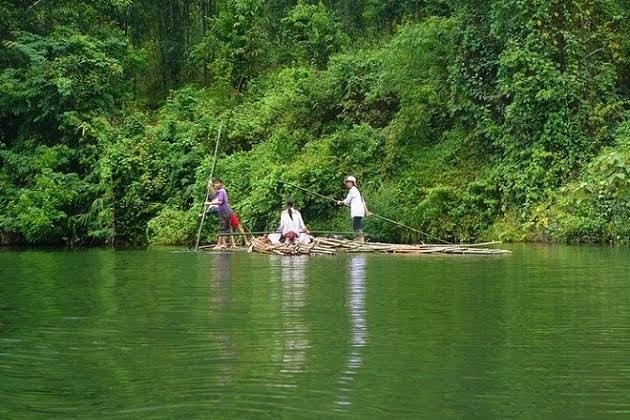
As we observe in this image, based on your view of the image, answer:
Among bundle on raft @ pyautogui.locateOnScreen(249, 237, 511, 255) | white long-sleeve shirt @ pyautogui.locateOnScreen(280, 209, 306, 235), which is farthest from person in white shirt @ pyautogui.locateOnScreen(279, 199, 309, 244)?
bundle on raft @ pyautogui.locateOnScreen(249, 237, 511, 255)

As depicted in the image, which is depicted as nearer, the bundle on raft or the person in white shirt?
the bundle on raft

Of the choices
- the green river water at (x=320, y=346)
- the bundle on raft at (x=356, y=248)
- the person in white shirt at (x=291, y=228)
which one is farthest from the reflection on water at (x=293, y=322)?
the person in white shirt at (x=291, y=228)

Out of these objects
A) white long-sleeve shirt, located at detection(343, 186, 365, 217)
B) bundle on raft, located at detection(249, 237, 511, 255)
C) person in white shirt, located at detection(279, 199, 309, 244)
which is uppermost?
white long-sleeve shirt, located at detection(343, 186, 365, 217)

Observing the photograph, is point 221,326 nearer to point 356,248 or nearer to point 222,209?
point 356,248

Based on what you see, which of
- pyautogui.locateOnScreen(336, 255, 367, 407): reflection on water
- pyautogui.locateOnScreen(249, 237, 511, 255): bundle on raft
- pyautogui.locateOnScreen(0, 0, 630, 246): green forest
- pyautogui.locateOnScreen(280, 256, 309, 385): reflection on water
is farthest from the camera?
pyautogui.locateOnScreen(0, 0, 630, 246): green forest

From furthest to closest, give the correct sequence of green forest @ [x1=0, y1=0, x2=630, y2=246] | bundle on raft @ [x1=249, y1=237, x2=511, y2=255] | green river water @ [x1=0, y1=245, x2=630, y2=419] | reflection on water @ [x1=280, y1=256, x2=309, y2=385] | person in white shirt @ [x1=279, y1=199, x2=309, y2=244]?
green forest @ [x1=0, y1=0, x2=630, y2=246] → person in white shirt @ [x1=279, y1=199, x2=309, y2=244] → bundle on raft @ [x1=249, y1=237, x2=511, y2=255] → reflection on water @ [x1=280, y1=256, x2=309, y2=385] → green river water @ [x1=0, y1=245, x2=630, y2=419]

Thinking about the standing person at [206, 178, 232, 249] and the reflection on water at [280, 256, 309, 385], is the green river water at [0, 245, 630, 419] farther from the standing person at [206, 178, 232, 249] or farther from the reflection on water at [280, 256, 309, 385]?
the standing person at [206, 178, 232, 249]

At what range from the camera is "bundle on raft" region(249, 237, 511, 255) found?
1956 cm

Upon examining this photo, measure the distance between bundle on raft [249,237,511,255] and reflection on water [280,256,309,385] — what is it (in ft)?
12.4

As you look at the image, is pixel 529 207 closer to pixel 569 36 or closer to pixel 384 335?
pixel 569 36

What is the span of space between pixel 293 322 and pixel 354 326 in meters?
0.64

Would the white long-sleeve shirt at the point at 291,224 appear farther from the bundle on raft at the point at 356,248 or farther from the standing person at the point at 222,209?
the standing person at the point at 222,209

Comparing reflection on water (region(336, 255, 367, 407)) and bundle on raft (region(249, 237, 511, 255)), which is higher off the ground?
bundle on raft (region(249, 237, 511, 255))

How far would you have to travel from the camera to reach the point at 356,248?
69.3 feet
